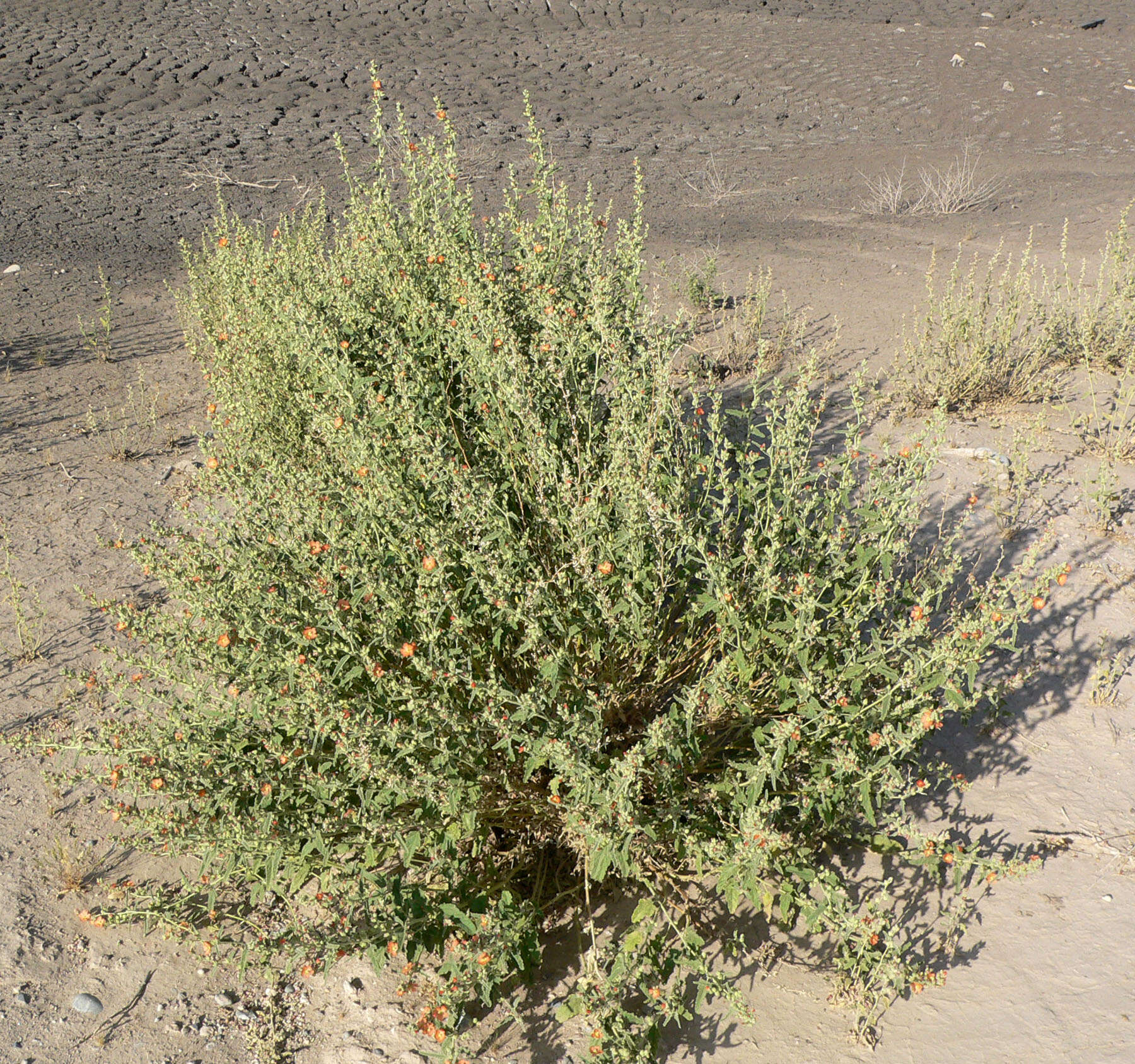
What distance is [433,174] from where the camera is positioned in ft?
13.2

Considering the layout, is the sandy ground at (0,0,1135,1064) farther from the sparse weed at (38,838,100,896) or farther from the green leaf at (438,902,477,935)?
the green leaf at (438,902,477,935)

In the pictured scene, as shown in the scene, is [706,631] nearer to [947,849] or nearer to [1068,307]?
[947,849]

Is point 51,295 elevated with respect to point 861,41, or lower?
lower

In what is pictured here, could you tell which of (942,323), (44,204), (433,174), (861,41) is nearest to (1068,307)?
(942,323)

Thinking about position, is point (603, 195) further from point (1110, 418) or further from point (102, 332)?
point (1110, 418)

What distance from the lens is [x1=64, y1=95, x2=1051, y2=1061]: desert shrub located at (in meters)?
2.09

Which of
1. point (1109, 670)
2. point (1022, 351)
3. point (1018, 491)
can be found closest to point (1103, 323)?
point (1022, 351)

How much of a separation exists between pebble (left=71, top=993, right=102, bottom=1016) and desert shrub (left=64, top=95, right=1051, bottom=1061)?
29 cm

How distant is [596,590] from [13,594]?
9.14ft

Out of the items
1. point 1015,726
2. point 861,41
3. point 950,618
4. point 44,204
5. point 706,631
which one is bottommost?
point 1015,726

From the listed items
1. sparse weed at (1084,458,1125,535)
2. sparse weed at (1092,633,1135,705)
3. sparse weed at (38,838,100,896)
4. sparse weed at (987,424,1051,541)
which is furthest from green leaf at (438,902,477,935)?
sparse weed at (1084,458,1125,535)

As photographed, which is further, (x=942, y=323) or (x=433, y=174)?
(x=942, y=323)

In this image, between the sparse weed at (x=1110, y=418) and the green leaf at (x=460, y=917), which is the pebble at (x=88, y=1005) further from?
the sparse weed at (x=1110, y=418)

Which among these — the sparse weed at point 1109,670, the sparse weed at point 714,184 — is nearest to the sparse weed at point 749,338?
the sparse weed at point 1109,670
